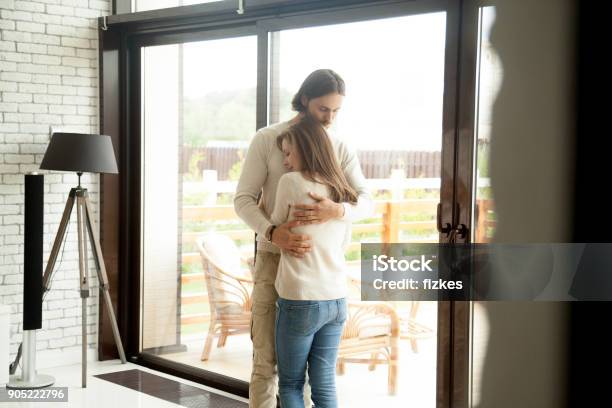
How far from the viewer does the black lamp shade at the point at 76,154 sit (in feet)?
15.2

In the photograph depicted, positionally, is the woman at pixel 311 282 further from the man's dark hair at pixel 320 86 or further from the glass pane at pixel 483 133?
the glass pane at pixel 483 133

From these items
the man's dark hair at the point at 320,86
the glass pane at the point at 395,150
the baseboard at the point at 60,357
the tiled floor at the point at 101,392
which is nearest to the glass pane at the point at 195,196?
the tiled floor at the point at 101,392

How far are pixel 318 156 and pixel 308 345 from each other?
28.2 inches

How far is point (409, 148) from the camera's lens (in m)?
3.59

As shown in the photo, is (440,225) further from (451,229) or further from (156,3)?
(156,3)

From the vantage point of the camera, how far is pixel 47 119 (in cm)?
509

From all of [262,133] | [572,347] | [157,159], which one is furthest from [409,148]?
[157,159]

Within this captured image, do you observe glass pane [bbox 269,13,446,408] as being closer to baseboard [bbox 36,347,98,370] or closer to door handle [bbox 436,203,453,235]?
door handle [bbox 436,203,453,235]

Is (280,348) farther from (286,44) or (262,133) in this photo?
(286,44)

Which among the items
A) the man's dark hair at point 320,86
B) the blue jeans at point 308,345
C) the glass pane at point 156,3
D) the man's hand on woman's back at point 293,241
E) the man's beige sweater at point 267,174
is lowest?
the blue jeans at point 308,345

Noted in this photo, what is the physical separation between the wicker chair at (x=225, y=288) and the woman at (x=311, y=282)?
1416 mm

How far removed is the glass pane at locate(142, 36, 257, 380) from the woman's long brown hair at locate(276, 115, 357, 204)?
52.2 inches

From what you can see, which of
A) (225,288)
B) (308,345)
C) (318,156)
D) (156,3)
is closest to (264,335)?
(308,345)

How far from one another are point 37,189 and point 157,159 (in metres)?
0.88
